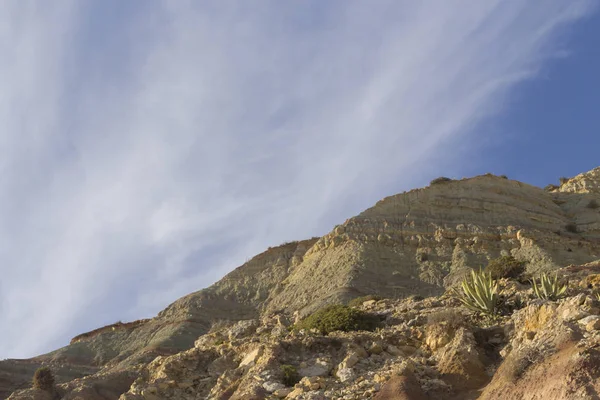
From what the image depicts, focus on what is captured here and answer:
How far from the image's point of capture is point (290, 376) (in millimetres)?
14492

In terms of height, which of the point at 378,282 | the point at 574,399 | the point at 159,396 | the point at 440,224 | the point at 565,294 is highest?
the point at 440,224

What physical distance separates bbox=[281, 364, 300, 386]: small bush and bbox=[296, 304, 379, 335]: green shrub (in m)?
4.01

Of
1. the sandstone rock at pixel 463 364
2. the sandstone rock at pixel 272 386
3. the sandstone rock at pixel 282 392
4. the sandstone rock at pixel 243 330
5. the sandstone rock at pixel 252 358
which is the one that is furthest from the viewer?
the sandstone rock at pixel 243 330

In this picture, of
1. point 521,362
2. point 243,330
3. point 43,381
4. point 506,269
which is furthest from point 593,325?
point 43,381

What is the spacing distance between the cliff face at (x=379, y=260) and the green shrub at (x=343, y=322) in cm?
1330

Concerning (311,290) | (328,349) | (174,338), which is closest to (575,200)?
(311,290)

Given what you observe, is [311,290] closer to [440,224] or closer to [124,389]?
[440,224]

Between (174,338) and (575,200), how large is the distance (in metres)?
32.9

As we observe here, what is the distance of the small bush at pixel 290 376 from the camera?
1438 centimetres

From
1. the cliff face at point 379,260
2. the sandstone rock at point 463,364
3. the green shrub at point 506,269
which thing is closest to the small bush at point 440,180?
the cliff face at point 379,260

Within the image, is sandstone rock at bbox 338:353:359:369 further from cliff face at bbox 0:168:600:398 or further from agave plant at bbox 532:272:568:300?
cliff face at bbox 0:168:600:398

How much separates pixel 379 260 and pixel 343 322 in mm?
21944

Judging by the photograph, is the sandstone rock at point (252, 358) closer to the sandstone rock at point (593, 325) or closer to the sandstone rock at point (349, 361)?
the sandstone rock at point (349, 361)

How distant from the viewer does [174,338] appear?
3916 centimetres
